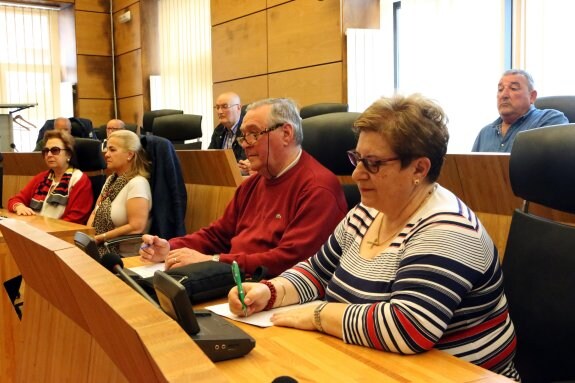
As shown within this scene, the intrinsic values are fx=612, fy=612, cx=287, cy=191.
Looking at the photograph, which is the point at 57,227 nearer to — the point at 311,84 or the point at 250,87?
the point at 311,84

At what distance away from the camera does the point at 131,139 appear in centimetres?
346

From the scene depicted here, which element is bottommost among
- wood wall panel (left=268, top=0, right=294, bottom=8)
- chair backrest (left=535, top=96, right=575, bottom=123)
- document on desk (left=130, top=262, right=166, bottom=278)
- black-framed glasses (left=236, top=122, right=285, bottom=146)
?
document on desk (left=130, top=262, right=166, bottom=278)

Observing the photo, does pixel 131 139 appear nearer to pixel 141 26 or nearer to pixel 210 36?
pixel 210 36

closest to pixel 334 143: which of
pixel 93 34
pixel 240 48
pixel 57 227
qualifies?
pixel 57 227

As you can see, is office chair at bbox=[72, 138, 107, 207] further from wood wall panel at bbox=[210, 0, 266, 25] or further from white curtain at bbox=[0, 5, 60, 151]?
white curtain at bbox=[0, 5, 60, 151]

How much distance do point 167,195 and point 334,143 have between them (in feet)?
4.74

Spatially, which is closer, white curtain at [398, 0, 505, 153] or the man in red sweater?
the man in red sweater

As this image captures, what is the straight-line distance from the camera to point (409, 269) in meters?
1.29

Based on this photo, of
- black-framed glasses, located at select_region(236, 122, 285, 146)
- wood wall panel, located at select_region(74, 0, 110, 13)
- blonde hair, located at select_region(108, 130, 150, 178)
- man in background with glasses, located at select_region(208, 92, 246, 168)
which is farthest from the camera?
wood wall panel, located at select_region(74, 0, 110, 13)

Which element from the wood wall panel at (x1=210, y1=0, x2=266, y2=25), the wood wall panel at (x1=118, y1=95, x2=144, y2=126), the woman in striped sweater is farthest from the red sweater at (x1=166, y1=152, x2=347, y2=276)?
the wood wall panel at (x1=118, y1=95, x2=144, y2=126)

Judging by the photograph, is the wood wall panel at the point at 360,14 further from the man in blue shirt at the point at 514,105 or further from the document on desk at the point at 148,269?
the document on desk at the point at 148,269

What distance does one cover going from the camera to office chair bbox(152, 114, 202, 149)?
5105 millimetres

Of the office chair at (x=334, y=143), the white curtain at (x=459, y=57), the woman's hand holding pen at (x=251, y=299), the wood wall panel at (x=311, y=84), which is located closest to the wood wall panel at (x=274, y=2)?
the wood wall panel at (x=311, y=84)

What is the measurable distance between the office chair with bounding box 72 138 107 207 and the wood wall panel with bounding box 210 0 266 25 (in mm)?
2741
